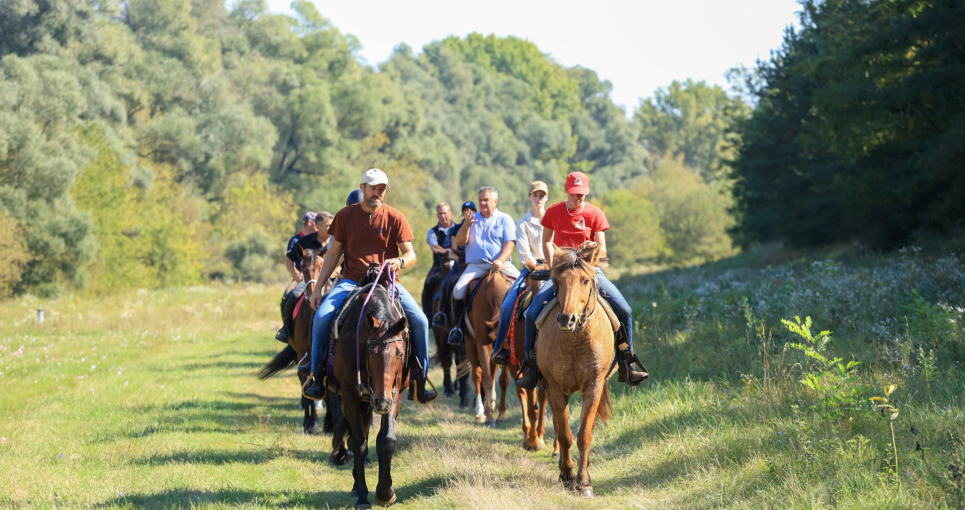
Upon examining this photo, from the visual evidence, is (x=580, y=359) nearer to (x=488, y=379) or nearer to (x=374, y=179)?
(x=374, y=179)

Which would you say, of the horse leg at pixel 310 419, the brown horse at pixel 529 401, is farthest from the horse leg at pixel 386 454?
the horse leg at pixel 310 419

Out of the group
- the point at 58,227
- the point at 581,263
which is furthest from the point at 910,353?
the point at 58,227

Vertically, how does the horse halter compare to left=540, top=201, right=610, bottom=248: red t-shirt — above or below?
below

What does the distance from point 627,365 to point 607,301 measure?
71 centimetres

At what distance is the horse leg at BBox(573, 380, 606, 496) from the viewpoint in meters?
7.48

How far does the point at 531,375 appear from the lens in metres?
8.41

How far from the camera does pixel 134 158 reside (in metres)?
41.1

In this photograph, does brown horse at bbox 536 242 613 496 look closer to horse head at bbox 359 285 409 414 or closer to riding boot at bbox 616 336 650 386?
riding boot at bbox 616 336 650 386

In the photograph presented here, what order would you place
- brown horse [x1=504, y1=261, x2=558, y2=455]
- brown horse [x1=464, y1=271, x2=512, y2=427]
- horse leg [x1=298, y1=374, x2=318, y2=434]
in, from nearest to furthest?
1. brown horse [x1=504, y1=261, x2=558, y2=455]
2. horse leg [x1=298, y1=374, x2=318, y2=434]
3. brown horse [x1=464, y1=271, x2=512, y2=427]

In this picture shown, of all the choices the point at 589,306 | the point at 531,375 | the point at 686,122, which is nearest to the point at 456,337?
the point at 531,375

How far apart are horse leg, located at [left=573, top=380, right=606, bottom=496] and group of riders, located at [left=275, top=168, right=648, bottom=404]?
80cm

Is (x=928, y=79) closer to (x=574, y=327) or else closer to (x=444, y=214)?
(x=444, y=214)

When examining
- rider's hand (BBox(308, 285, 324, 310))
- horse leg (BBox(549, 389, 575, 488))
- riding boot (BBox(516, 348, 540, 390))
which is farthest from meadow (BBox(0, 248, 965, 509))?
rider's hand (BBox(308, 285, 324, 310))

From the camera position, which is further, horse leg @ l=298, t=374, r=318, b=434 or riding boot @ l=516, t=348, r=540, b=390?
horse leg @ l=298, t=374, r=318, b=434
